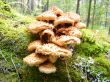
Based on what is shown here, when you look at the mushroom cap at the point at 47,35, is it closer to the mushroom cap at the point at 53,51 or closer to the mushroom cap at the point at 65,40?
the mushroom cap at the point at 65,40

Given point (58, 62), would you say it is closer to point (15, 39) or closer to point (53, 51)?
point (53, 51)

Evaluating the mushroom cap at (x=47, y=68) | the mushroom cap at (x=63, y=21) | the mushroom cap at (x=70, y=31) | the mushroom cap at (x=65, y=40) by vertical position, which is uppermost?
the mushroom cap at (x=63, y=21)

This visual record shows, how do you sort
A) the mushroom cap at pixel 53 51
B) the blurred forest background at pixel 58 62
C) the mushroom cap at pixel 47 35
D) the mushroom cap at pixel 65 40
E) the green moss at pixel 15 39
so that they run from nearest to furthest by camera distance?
the mushroom cap at pixel 53 51, the mushroom cap at pixel 65 40, the mushroom cap at pixel 47 35, the blurred forest background at pixel 58 62, the green moss at pixel 15 39

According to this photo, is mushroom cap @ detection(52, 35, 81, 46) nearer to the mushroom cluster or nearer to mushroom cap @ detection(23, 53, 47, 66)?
the mushroom cluster

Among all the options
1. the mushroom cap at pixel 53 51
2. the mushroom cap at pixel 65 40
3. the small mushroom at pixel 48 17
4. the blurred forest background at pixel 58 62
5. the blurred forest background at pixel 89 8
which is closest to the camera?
the mushroom cap at pixel 53 51

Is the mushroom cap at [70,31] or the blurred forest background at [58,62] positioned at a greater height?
the mushroom cap at [70,31]

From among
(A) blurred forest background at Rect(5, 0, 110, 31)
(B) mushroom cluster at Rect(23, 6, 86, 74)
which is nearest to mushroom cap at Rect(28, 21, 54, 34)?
(B) mushroom cluster at Rect(23, 6, 86, 74)

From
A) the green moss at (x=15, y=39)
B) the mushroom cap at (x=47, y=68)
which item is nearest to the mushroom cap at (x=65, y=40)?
the mushroom cap at (x=47, y=68)

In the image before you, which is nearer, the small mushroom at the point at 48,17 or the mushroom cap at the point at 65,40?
the mushroom cap at the point at 65,40
